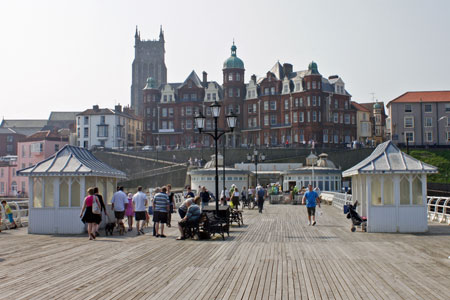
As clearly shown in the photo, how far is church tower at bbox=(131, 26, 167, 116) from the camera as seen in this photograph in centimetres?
14312

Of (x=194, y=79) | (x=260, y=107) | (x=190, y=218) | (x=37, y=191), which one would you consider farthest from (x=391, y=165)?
(x=194, y=79)

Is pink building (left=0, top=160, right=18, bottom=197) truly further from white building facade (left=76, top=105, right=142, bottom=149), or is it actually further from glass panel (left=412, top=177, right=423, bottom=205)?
glass panel (left=412, top=177, right=423, bottom=205)

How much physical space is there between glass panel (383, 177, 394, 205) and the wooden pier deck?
5.25ft

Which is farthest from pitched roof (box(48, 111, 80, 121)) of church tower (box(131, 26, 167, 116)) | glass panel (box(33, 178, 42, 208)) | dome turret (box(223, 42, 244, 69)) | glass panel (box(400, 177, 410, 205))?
glass panel (box(400, 177, 410, 205))

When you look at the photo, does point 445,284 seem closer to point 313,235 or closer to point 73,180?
point 313,235

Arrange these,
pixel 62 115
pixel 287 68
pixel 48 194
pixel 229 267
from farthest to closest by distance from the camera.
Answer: pixel 62 115 < pixel 287 68 < pixel 48 194 < pixel 229 267

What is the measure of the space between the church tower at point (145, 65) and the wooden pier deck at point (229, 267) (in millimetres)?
126871

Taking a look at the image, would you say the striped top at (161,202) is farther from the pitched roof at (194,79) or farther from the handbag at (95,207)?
the pitched roof at (194,79)

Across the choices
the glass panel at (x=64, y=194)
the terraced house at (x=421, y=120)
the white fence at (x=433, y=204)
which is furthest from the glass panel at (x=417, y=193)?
the terraced house at (x=421, y=120)

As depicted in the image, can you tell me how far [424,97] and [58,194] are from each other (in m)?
80.3

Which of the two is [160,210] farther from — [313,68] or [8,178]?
[8,178]

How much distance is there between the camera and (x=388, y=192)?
1941cm

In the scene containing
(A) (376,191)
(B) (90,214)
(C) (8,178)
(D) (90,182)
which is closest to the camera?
(B) (90,214)

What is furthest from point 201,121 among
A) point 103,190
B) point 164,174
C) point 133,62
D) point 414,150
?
point 133,62
